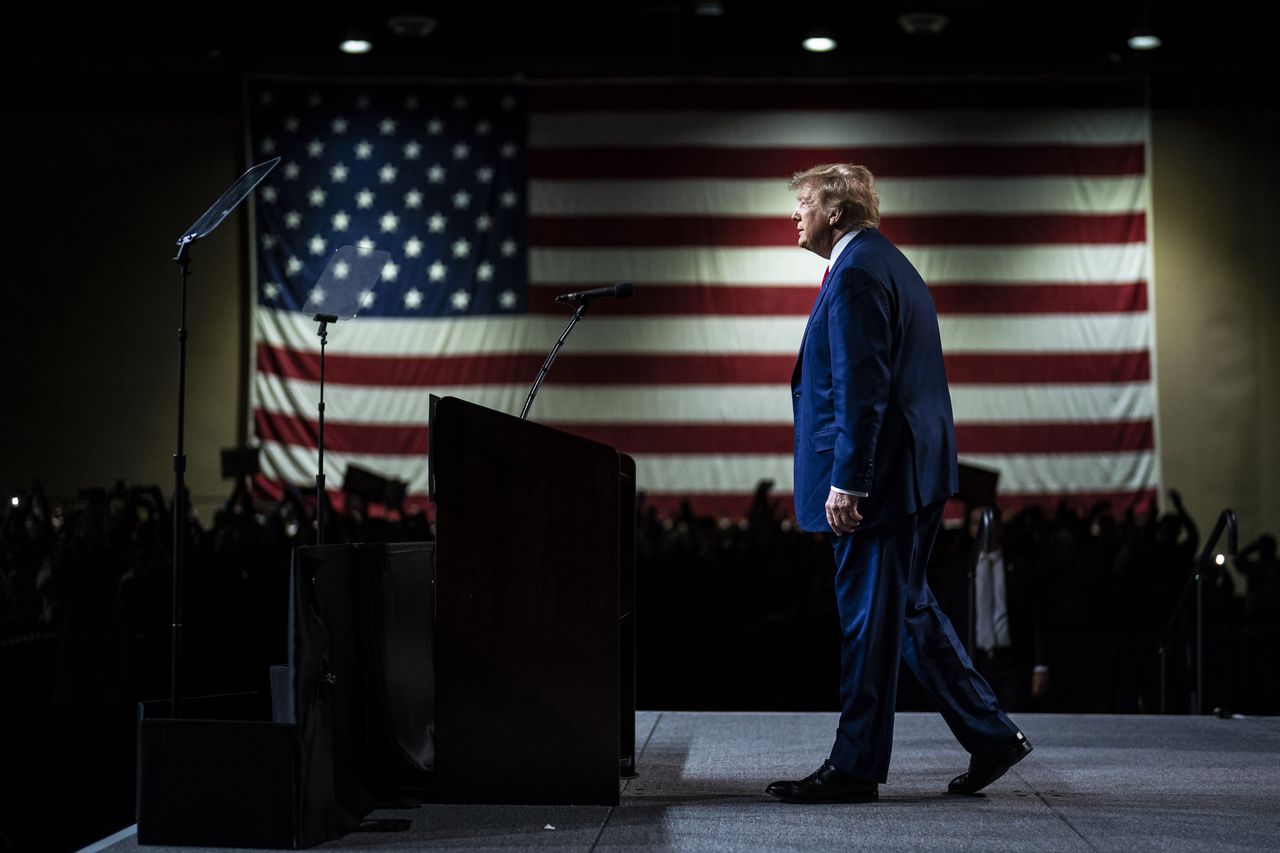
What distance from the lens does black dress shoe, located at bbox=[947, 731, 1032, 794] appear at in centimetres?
324

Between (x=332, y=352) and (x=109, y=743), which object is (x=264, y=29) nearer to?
(x=332, y=352)

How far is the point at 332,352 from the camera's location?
1251 centimetres

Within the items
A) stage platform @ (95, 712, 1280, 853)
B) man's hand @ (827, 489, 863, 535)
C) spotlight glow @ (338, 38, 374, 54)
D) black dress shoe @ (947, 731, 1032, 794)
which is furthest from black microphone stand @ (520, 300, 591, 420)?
spotlight glow @ (338, 38, 374, 54)

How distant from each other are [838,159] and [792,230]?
0.74m

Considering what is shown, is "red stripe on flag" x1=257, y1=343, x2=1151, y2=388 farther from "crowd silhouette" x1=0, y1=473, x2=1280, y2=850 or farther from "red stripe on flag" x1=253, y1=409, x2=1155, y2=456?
"crowd silhouette" x1=0, y1=473, x2=1280, y2=850

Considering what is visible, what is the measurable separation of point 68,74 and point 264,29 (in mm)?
1901

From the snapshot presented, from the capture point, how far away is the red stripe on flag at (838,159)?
1230 cm

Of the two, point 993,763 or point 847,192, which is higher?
point 847,192

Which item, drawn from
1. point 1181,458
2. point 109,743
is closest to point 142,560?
point 109,743

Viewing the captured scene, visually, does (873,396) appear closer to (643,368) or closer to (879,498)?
(879,498)

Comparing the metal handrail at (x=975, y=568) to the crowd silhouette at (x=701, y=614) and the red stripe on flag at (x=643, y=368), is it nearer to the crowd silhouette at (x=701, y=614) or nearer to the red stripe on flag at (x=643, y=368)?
the crowd silhouette at (x=701, y=614)

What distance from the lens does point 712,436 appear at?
40.4 ft

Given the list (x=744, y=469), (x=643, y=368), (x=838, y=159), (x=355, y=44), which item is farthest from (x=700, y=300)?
(x=355, y=44)

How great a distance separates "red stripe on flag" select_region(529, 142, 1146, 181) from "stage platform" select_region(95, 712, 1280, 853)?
8674 mm
